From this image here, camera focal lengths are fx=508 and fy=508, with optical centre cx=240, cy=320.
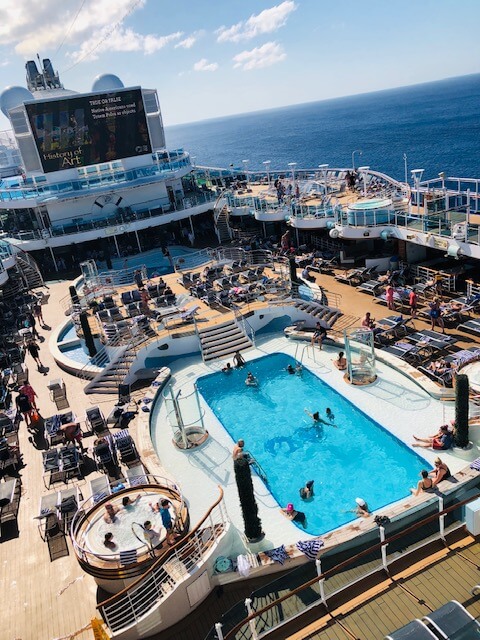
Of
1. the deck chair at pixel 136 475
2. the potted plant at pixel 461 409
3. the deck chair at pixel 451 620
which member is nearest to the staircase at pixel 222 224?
the deck chair at pixel 136 475

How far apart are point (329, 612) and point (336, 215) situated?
22.6m

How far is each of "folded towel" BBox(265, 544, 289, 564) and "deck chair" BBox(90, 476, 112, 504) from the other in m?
4.24

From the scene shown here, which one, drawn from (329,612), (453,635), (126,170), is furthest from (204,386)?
(126,170)

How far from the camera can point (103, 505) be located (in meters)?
12.0

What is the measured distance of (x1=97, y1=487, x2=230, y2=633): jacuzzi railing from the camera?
973 cm

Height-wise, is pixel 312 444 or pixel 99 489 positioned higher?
pixel 99 489

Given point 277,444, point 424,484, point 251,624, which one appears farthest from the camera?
point 277,444

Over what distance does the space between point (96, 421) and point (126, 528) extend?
631cm

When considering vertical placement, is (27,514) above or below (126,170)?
below

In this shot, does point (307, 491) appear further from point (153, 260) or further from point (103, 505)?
point (153, 260)

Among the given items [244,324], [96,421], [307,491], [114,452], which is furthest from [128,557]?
[244,324]

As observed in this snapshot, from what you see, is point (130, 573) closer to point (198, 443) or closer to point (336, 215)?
point (198, 443)

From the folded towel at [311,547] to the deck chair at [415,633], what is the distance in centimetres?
347

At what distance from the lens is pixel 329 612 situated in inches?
354
